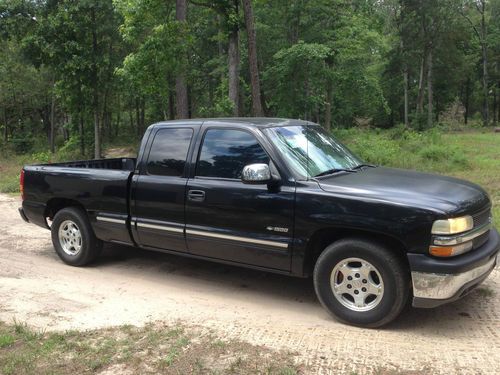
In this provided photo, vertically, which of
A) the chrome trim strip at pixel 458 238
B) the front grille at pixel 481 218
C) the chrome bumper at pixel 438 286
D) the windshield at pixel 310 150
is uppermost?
the windshield at pixel 310 150

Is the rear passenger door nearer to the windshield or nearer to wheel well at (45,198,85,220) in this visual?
the windshield

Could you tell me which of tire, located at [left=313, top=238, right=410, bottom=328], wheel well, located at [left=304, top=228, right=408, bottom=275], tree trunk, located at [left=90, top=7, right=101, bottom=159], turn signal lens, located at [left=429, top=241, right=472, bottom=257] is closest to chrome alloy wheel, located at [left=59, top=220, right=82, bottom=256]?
wheel well, located at [left=304, top=228, right=408, bottom=275]

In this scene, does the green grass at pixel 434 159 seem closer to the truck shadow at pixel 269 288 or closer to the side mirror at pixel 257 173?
the truck shadow at pixel 269 288

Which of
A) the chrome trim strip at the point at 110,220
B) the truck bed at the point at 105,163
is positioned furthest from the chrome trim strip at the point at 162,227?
the truck bed at the point at 105,163

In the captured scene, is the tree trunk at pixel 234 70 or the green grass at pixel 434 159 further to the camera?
the tree trunk at pixel 234 70

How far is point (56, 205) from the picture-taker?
7148 mm

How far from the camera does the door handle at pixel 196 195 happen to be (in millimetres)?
5430

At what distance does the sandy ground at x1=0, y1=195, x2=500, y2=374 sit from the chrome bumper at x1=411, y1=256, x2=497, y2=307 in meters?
0.37

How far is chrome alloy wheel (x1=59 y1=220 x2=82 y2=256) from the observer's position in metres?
6.80

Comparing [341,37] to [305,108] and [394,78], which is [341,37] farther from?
[394,78]

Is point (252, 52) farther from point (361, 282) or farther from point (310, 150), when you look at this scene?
point (361, 282)

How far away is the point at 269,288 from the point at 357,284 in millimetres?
1450

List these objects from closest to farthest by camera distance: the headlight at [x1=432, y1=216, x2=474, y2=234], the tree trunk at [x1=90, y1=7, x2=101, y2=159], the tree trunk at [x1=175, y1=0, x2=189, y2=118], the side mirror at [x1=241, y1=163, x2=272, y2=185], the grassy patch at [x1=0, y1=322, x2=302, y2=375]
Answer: the grassy patch at [x1=0, y1=322, x2=302, y2=375], the headlight at [x1=432, y1=216, x2=474, y2=234], the side mirror at [x1=241, y1=163, x2=272, y2=185], the tree trunk at [x1=175, y1=0, x2=189, y2=118], the tree trunk at [x1=90, y1=7, x2=101, y2=159]

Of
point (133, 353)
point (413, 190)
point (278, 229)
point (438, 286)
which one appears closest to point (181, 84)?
point (278, 229)
